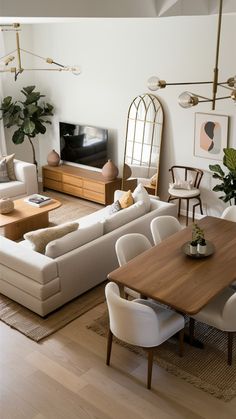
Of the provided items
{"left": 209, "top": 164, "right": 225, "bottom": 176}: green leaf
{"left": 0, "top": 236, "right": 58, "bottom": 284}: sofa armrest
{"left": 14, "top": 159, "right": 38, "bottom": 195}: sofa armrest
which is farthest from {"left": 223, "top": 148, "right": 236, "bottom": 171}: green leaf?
{"left": 14, "top": 159, "right": 38, "bottom": 195}: sofa armrest

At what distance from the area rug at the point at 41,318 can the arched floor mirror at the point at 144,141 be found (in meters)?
2.63

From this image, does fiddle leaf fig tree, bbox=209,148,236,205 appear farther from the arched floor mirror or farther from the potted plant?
the potted plant

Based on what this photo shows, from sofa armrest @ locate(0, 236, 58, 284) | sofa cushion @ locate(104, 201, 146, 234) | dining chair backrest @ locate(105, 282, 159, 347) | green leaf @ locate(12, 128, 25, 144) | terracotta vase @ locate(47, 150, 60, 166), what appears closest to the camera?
dining chair backrest @ locate(105, 282, 159, 347)

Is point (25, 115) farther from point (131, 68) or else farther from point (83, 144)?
point (131, 68)

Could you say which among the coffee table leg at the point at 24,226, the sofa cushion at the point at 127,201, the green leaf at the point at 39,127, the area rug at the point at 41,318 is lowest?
the area rug at the point at 41,318

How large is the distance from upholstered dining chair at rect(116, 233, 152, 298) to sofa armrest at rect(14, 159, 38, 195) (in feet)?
11.2

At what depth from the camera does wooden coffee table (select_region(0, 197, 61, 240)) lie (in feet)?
18.5

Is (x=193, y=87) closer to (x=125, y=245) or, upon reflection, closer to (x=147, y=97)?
(x=147, y=97)

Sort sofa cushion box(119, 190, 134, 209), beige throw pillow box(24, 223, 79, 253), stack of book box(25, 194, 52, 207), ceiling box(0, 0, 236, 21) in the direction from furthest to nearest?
stack of book box(25, 194, 52, 207), sofa cushion box(119, 190, 134, 209), beige throw pillow box(24, 223, 79, 253), ceiling box(0, 0, 236, 21)

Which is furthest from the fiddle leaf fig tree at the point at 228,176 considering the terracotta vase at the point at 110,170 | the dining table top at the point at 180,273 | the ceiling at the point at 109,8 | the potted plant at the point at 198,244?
the potted plant at the point at 198,244

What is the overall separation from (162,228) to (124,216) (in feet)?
2.15

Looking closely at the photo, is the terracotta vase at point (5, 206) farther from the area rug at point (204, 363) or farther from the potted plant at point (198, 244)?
the potted plant at point (198, 244)

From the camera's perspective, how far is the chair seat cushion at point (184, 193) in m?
A: 6.12

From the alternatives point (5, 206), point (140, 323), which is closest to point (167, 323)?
point (140, 323)
